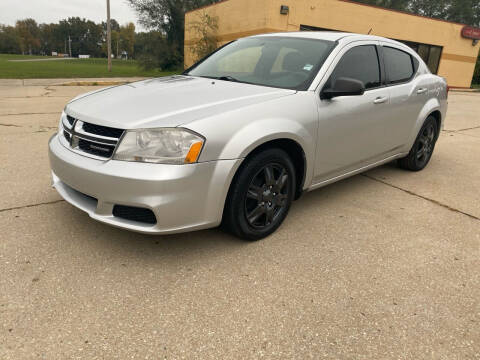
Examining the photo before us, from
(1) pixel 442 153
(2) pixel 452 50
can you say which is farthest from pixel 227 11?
(1) pixel 442 153

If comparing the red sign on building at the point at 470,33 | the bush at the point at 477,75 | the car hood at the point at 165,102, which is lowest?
the car hood at the point at 165,102

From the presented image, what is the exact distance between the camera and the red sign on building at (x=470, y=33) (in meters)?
23.5

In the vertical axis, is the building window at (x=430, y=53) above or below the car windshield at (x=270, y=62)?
above

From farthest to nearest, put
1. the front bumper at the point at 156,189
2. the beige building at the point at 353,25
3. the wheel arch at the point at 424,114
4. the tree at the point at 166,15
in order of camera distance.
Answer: the tree at the point at 166,15
the beige building at the point at 353,25
the wheel arch at the point at 424,114
the front bumper at the point at 156,189

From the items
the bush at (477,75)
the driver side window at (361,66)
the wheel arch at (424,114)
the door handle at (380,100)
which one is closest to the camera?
the driver side window at (361,66)

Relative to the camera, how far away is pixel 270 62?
11.3 feet

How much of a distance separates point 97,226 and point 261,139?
1.47 meters

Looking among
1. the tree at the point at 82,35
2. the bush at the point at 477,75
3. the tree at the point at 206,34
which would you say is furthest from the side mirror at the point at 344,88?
the tree at the point at 82,35

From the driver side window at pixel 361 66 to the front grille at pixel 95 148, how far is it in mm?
1867

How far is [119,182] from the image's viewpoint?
2.24 m

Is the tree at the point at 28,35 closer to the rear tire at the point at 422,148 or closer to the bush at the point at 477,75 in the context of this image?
the bush at the point at 477,75

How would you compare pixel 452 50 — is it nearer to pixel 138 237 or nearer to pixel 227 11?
pixel 227 11

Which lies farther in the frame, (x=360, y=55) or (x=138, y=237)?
(x=360, y=55)

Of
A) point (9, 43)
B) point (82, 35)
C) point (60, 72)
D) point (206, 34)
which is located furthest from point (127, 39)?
point (206, 34)
